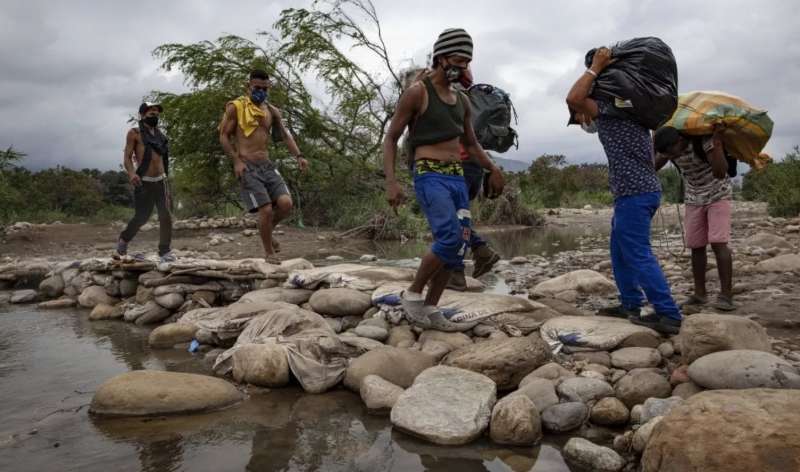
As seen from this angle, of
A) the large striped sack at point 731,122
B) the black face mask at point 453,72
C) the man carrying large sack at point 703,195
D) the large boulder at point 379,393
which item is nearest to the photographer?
the large boulder at point 379,393

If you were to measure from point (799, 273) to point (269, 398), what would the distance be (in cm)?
514

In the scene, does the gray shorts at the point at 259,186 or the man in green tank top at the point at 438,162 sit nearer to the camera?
the man in green tank top at the point at 438,162

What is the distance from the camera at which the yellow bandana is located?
542 centimetres

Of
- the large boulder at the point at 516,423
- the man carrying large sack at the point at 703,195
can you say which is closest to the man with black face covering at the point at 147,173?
the large boulder at the point at 516,423

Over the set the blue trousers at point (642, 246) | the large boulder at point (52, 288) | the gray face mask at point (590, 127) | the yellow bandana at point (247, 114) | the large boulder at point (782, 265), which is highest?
the yellow bandana at point (247, 114)

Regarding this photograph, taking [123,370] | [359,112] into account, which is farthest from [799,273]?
[359,112]

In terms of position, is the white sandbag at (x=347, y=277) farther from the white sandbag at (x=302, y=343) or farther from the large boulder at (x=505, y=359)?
the large boulder at (x=505, y=359)

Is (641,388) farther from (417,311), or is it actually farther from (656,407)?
(417,311)

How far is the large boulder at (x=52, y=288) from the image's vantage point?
6199 millimetres

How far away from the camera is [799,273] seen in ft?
17.9

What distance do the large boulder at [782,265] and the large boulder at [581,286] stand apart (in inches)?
64.3

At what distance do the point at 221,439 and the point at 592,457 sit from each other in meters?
1.54

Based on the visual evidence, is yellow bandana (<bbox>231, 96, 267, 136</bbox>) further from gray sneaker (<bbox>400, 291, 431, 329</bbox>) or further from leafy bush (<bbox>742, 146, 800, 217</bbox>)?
leafy bush (<bbox>742, 146, 800, 217</bbox>)

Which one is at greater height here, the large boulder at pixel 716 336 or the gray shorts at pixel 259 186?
the gray shorts at pixel 259 186
